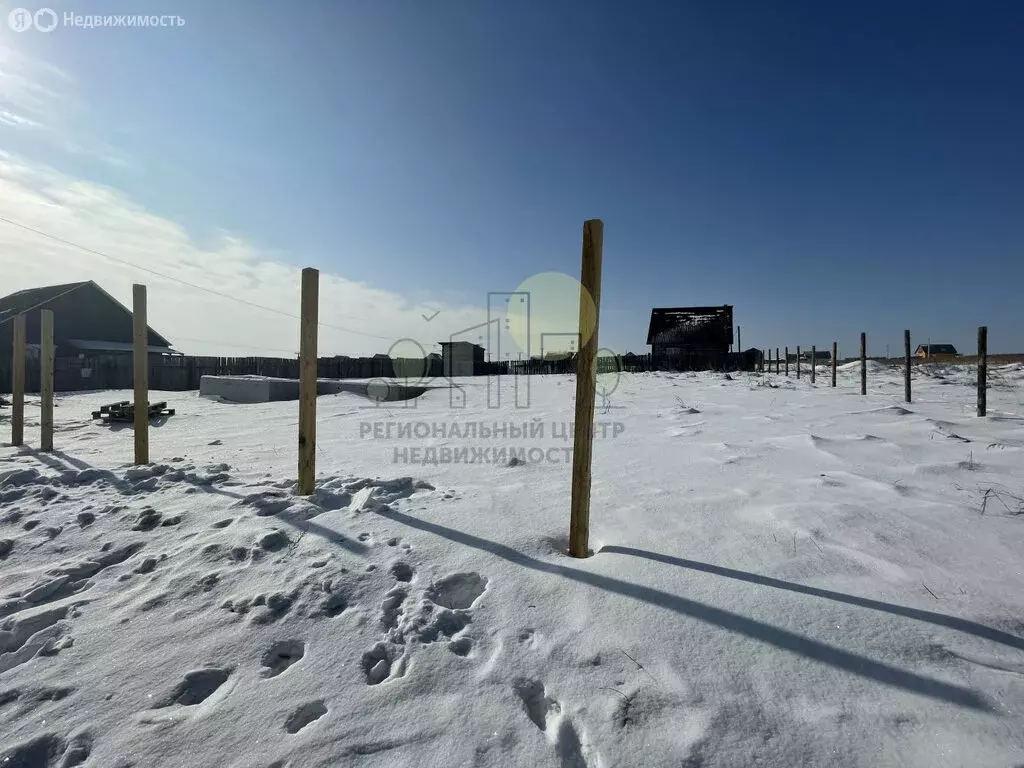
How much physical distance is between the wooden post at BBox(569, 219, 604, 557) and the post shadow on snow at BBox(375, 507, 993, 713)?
23cm

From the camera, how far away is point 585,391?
7.33 ft

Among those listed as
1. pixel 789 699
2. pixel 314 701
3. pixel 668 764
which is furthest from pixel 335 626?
pixel 789 699

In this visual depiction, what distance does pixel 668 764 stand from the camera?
1139 mm

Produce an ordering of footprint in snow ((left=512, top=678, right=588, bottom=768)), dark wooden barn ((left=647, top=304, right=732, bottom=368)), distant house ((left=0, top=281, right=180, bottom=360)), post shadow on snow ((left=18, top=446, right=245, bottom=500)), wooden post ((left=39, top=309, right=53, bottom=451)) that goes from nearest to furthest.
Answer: footprint in snow ((left=512, top=678, right=588, bottom=768)) < post shadow on snow ((left=18, top=446, right=245, bottom=500)) < wooden post ((left=39, top=309, right=53, bottom=451)) < distant house ((left=0, top=281, right=180, bottom=360)) < dark wooden barn ((left=647, top=304, right=732, bottom=368))

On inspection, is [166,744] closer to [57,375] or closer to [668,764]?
[668,764]

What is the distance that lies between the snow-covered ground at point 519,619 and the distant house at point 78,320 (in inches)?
808

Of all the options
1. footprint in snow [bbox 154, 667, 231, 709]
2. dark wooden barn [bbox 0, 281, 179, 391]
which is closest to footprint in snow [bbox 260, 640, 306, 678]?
footprint in snow [bbox 154, 667, 231, 709]

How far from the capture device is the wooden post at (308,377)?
3262mm

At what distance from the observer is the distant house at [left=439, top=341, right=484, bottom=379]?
1071 inches

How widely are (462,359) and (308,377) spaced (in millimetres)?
24414

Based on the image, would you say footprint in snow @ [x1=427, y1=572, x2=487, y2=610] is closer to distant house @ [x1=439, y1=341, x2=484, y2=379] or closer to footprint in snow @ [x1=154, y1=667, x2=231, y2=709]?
footprint in snow @ [x1=154, y1=667, x2=231, y2=709]

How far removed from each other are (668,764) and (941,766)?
2.20ft
